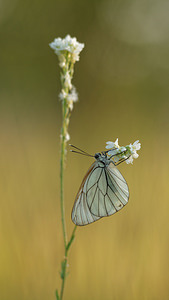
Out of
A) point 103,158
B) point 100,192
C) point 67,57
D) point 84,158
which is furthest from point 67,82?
point 84,158

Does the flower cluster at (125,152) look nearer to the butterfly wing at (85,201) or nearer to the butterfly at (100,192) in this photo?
the butterfly at (100,192)

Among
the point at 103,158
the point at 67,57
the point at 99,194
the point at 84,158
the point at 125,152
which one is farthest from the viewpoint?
the point at 84,158

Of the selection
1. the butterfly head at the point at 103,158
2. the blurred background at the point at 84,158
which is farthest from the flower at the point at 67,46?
the blurred background at the point at 84,158

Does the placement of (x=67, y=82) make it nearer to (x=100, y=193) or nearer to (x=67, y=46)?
(x=67, y=46)

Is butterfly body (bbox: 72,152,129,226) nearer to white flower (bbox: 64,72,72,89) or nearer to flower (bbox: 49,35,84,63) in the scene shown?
white flower (bbox: 64,72,72,89)

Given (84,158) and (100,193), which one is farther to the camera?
(84,158)

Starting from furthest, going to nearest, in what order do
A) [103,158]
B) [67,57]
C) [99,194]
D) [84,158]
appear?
[84,158] → [67,57] → [99,194] → [103,158]

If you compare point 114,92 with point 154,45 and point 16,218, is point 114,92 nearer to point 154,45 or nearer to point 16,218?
point 154,45
